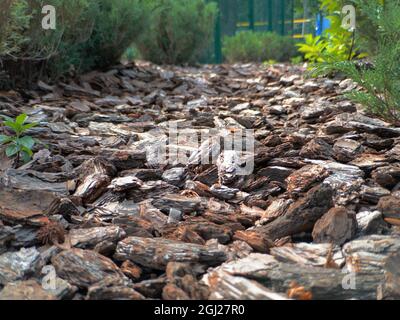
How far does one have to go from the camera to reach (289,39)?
12.2 metres

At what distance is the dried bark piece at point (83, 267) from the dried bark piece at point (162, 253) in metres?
0.08

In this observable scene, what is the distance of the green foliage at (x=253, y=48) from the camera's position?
11125 millimetres

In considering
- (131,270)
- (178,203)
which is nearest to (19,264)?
(131,270)

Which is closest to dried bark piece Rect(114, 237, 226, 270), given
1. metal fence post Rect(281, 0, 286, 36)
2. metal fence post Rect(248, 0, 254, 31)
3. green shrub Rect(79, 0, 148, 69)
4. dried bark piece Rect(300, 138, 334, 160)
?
dried bark piece Rect(300, 138, 334, 160)

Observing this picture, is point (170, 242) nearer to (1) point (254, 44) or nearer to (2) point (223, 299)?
(2) point (223, 299)

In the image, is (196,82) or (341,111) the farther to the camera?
(196,82)

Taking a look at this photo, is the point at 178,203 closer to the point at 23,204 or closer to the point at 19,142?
the point at 23,204

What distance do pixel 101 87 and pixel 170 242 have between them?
144 inches

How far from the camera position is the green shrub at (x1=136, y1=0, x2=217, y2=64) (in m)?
8.16

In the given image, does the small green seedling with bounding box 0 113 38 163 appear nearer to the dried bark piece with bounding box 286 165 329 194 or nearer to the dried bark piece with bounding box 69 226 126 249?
the dried bark piece with bounding box 69 226 126 249

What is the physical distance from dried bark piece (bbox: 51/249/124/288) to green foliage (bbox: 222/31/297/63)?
9.76 m

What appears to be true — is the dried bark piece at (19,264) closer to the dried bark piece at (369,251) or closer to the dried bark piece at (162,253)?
the dried bark piece at (162,253)

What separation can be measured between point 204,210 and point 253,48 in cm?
939
